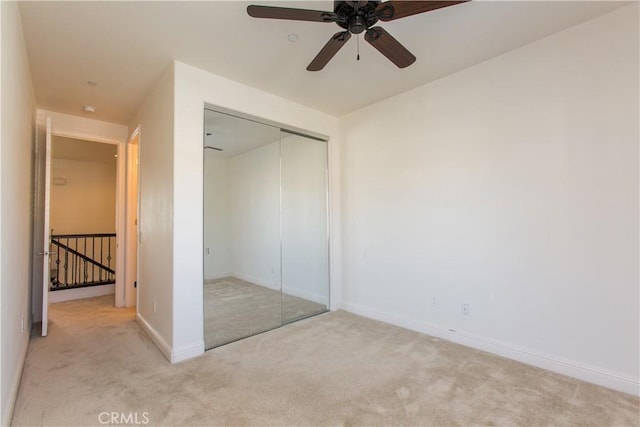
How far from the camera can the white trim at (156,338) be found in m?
2.78

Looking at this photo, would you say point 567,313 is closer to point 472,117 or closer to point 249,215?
point 472,117

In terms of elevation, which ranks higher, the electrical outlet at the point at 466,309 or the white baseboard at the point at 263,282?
the white baseboard at the point at 263,282

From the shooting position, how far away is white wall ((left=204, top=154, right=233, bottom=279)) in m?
3.15

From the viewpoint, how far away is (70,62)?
277 centimetres

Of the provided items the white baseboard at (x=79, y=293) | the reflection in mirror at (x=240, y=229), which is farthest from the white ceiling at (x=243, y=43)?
the white baseboard at (x=79, y=293)

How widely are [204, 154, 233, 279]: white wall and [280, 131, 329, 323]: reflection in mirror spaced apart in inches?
28.5

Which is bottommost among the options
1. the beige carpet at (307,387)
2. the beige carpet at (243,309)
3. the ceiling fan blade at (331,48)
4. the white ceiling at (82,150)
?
the beige carpet at (307,387)

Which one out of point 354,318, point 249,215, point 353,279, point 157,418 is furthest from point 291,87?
point 157,418

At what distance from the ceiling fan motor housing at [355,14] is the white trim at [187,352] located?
9.34 ft

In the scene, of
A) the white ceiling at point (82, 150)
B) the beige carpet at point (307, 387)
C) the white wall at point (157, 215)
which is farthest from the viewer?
the white ceiling at point (82, 150)

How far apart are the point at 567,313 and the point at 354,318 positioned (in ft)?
7.06

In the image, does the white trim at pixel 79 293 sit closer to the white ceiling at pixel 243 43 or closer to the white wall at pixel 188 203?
the white ceiling at pixel 243 43

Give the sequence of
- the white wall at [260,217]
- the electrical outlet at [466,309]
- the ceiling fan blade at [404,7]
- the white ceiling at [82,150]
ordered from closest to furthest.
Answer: the ceiling fan blade at [404,7] → the electrical outlet at [466,309] → the white wall at [260,217] → the white ceiling at [82,150]

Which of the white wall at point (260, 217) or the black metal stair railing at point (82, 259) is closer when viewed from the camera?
the white wall at point (260, 217)
